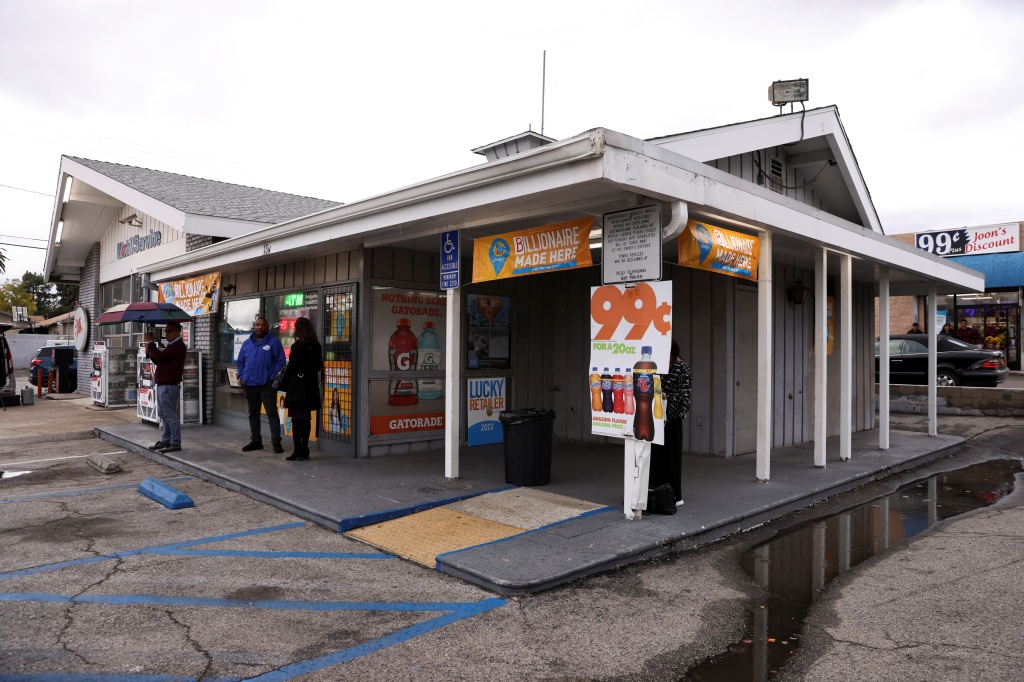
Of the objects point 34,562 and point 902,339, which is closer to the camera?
point 34,562

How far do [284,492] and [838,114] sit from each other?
9838 mm

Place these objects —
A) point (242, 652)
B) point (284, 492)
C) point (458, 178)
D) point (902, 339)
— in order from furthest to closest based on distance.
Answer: point (902, 339) < point (284, 492) < point (458, 178) < point (242, 652)

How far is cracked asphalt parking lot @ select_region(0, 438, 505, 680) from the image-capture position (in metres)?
3.63

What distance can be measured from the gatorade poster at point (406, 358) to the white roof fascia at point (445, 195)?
1.28m

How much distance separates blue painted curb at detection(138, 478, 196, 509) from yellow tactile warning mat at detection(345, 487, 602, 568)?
216 centimetres

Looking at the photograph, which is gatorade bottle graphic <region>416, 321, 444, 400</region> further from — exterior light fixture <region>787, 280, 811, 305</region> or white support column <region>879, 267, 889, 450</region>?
white support column <region>879, 267, 889, 450</region>

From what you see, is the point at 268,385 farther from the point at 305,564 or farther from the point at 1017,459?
the point at 1017,459

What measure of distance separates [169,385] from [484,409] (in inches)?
180

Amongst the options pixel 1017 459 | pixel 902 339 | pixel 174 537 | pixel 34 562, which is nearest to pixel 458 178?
pixel 174 537

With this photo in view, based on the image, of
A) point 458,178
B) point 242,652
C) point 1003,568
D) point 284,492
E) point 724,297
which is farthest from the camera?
point 724,297

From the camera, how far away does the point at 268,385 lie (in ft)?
31.3

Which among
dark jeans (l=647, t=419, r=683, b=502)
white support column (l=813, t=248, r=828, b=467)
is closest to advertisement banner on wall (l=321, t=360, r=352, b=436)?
dark jeans (l=647, t=419, r=683, b=502)

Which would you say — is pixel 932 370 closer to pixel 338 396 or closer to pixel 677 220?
pixel 677 220

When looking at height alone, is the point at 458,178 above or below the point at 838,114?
below
